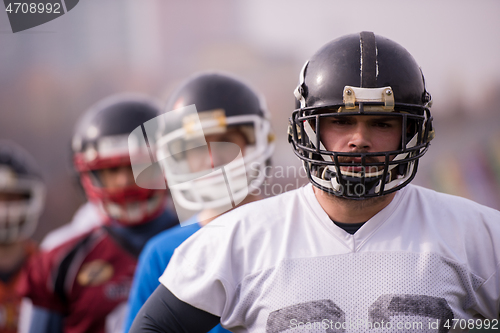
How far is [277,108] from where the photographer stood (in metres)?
5.79

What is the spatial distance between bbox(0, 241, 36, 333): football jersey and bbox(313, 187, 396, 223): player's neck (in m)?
2.65

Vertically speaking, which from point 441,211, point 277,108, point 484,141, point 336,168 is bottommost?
point 484,141

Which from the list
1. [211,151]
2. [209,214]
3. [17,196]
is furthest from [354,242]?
[17,196]

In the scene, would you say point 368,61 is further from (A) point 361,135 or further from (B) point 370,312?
(B) point 370,312

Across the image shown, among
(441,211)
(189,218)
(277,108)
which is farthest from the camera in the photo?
(277,108)

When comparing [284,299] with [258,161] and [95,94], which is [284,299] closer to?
[258,161]

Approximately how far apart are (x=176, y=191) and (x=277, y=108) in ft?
12.9

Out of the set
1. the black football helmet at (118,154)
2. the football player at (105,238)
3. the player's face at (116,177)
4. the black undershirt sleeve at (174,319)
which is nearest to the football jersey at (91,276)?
the football player at (105,238)

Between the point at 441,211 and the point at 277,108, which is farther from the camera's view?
the point at 277,108

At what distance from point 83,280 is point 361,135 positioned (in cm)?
197

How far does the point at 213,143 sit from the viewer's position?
6.55ft

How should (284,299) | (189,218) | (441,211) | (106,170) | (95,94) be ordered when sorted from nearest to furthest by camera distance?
(284,299)
(441,211)
(189,218)
(106,170)
(95,94)

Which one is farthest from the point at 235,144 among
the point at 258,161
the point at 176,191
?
the point at 176,191

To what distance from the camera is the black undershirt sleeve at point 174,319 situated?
1.21m
